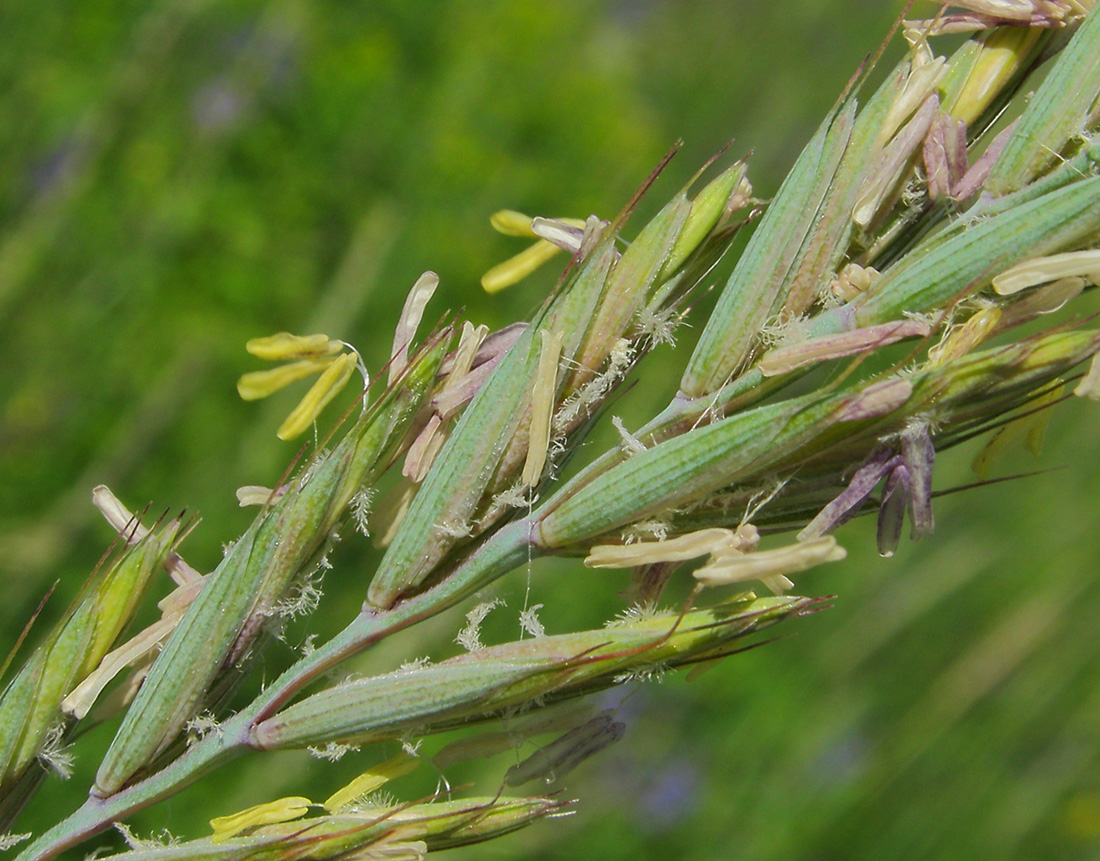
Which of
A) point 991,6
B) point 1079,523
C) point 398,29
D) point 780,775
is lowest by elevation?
point 780,775

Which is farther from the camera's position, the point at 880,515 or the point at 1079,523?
the point at 1079,523

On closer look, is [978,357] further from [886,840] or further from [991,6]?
[886,840]

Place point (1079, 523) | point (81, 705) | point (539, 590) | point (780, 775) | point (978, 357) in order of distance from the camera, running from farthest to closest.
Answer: point (1079, 523)
point (780, 775)
point (539, 590)
point (81, 705)
point (978, 357)

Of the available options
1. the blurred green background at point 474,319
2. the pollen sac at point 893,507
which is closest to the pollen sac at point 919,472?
the pollen sac at point 893,507

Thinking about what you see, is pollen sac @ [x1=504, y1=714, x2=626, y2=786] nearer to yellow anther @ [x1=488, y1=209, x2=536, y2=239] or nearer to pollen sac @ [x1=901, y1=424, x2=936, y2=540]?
pollen sac @ [x1=901, y1=424, x2=936, y2=540]

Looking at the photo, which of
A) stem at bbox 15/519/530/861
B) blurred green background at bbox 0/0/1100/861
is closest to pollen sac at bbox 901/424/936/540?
stem at bbox 15/519/530/861

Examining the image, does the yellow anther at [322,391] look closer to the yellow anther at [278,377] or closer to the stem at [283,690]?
the yellow anther at [278,377]

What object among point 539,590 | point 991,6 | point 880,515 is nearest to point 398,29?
point 539,590
